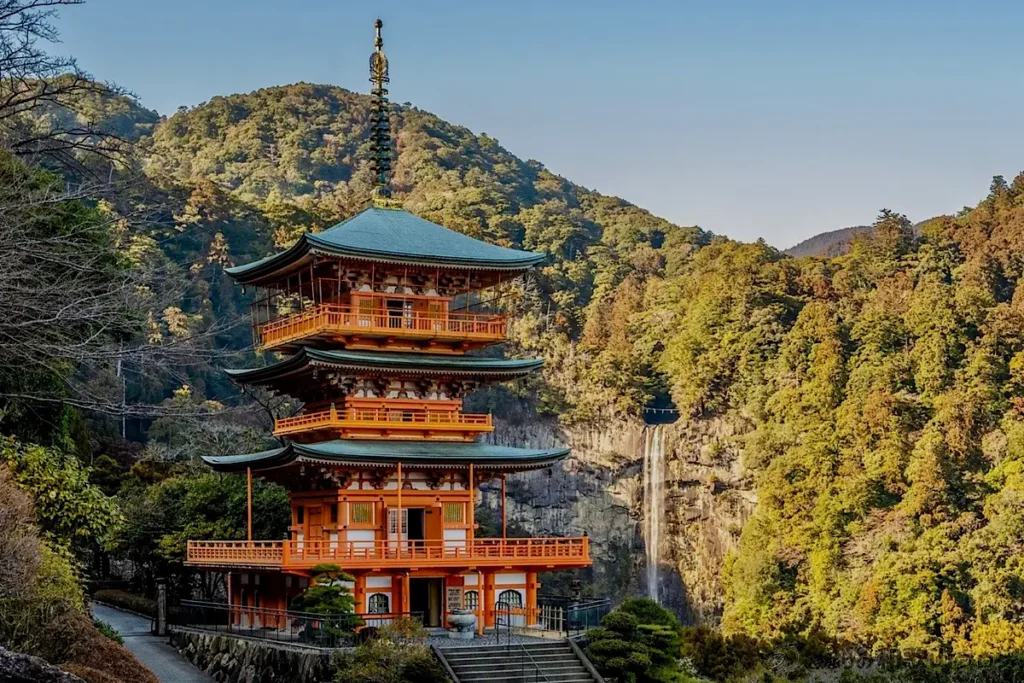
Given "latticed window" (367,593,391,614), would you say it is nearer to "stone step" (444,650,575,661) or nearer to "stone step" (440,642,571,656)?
"stone step" (440,642,571,656)

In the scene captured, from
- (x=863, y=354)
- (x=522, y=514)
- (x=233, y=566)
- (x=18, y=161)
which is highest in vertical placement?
(x=18, y=161)

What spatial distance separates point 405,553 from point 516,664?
448 cm

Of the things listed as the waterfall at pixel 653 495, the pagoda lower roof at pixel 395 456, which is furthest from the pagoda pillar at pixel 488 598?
the waterfall at pixel 653 495

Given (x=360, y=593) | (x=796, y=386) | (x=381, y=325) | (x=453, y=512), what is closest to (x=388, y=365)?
(x=381, y=325)

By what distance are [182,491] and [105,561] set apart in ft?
22.9

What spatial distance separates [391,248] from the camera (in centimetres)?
3178

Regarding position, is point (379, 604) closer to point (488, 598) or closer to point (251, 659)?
point (488, 598)

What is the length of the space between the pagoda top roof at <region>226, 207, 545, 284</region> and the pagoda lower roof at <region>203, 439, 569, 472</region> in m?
4.12

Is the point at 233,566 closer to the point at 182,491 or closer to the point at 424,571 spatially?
the point at 424,571

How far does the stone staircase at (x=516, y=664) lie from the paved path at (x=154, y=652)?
556 cm

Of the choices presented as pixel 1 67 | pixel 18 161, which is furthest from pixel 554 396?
pixel 1 67

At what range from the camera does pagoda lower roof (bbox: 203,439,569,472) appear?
29156 mm

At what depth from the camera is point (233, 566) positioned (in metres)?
30.6

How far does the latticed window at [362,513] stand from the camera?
3050 cm
